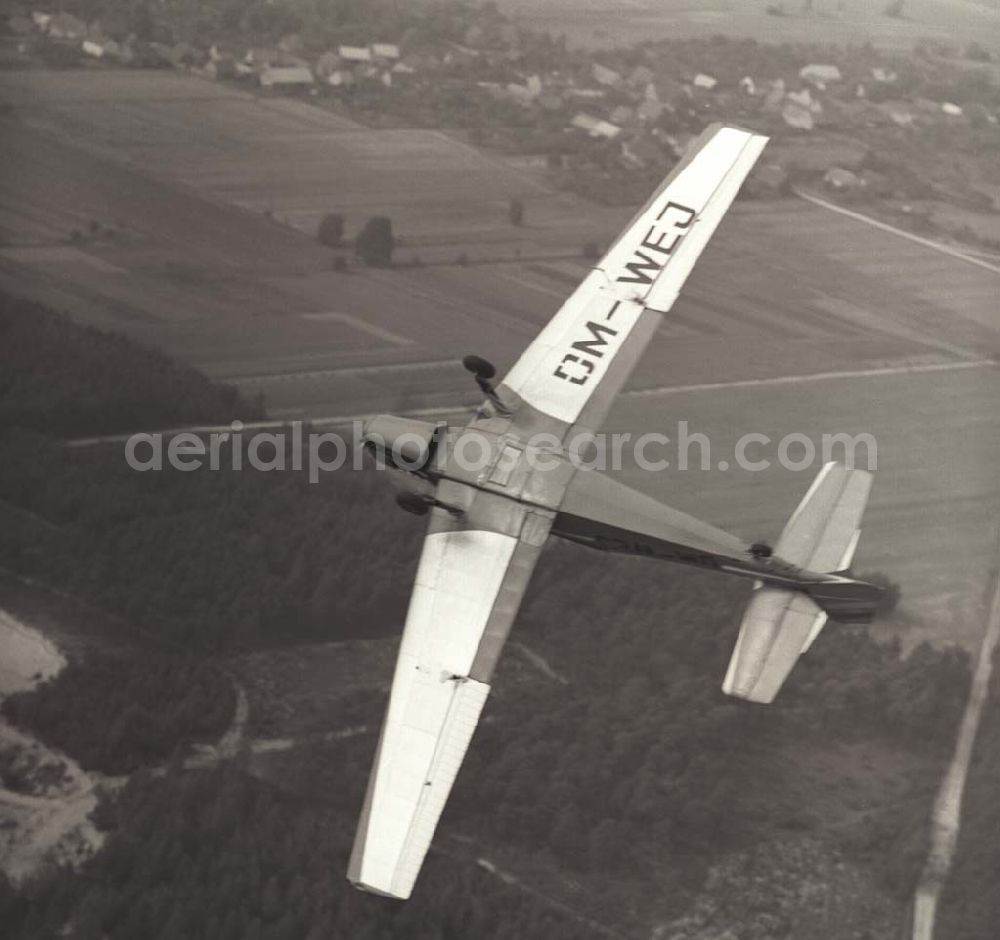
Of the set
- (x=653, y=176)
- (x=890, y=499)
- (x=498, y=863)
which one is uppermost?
(x=653, y=176)

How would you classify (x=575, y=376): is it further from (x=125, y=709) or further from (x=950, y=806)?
(x=950, y=806)

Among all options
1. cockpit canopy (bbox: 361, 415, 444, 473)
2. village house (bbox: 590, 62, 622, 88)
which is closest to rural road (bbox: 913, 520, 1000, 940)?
cockpit canopy (bbox: 361, 415, 444, 473)

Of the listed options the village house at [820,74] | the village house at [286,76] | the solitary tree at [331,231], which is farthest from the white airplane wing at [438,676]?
the village house at [820,74]

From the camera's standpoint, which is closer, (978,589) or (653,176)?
(978,589)

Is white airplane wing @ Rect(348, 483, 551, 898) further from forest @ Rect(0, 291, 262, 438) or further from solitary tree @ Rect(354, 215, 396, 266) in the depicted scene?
solitary tree @ Rect(354, 215, 396, 266)

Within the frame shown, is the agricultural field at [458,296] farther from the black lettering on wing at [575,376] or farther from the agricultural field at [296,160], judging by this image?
the black lettering on wing at [575,376]

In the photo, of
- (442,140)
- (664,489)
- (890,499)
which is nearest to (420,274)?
(442,140)

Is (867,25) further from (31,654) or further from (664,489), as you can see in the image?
(31,654)
